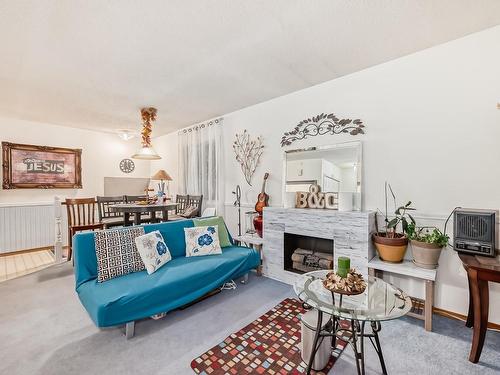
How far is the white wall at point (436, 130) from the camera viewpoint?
1967 mm

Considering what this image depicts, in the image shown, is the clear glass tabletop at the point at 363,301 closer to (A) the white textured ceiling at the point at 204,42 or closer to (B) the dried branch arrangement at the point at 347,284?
(B) the dried branch arrangement at the point at 347,284

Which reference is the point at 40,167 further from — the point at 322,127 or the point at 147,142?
the point at 322,127

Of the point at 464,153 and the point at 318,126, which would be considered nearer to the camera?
the point at 464,153

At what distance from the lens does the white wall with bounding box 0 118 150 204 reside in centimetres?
417

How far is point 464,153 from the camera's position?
2.05 meters

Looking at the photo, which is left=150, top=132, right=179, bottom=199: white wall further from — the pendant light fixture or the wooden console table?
the wooden console table

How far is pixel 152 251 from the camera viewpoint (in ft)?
7.45

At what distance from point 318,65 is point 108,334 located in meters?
3.10

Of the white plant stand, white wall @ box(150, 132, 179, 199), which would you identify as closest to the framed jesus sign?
white wall @ box(150, 132, 179, 199)

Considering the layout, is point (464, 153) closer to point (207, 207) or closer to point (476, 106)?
point (476, 106)

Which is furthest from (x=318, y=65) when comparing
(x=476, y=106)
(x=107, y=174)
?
(x=107, y=174)

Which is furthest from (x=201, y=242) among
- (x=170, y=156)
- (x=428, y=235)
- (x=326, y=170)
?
(x=170, y=156)

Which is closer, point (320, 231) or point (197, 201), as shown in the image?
point (320, 231)

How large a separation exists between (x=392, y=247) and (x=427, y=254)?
0.83ft
